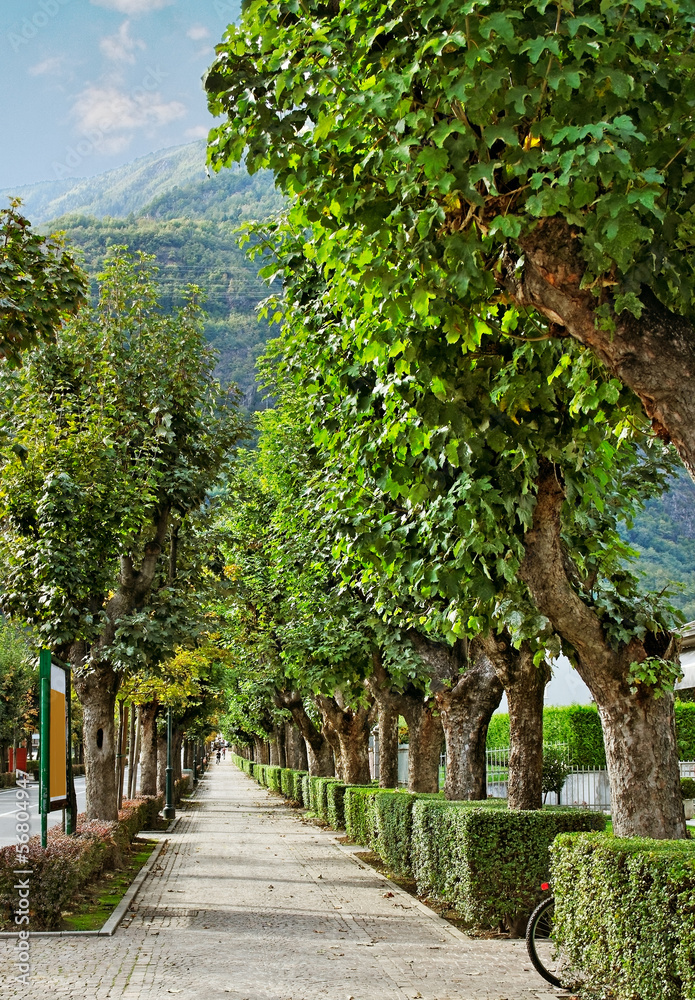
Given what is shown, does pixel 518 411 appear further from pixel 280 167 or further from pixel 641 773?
pixel 641 773

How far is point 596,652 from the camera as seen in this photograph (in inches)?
318

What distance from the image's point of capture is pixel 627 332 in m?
4.91

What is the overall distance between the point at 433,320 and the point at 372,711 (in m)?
A: 22.6

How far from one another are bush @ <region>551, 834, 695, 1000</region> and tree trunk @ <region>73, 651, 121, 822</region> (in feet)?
31.8

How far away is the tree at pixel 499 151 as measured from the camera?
459 centimetres

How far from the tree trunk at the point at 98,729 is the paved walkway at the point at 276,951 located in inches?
62.9

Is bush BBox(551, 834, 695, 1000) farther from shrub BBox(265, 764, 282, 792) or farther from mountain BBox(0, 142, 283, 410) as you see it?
shrub BBox(265, 764, 282, 792)

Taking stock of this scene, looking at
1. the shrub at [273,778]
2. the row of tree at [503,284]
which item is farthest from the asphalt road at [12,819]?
the shrub at [273,778]

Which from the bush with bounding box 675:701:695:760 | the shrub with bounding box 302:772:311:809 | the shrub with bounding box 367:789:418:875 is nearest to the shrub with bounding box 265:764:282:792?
the shrub with bounding box 302:772:311:809

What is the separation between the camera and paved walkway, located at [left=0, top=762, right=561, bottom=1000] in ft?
26.6

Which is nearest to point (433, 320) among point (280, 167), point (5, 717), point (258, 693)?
point (280, 167)

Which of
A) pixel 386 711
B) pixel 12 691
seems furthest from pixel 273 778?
pixel 386 711

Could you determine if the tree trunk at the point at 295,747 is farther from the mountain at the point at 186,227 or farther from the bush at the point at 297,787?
the mountain at the point at 186,227

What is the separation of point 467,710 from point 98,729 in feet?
20.6
